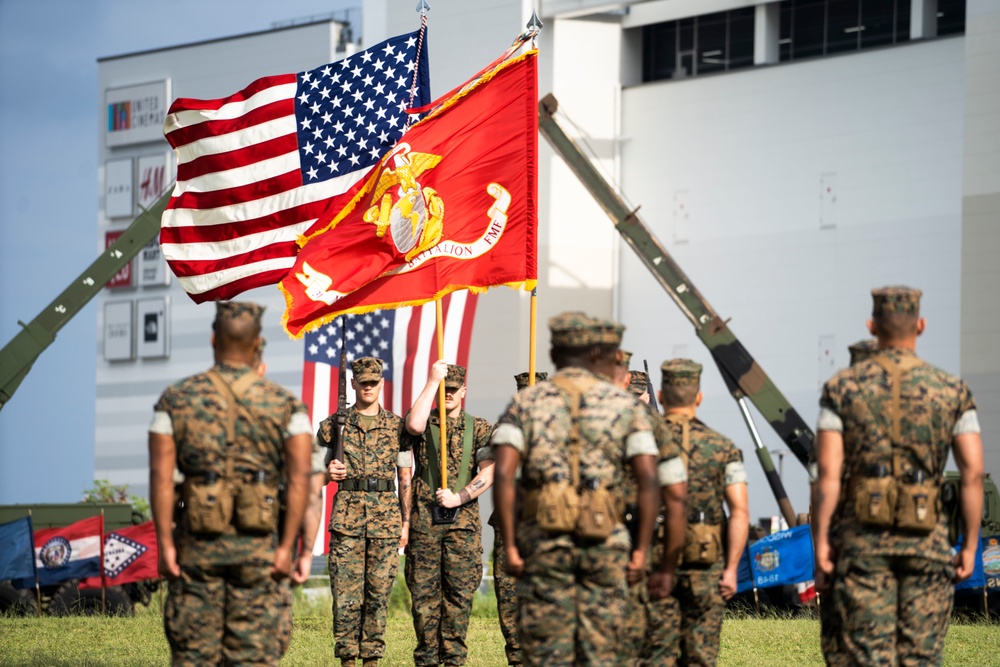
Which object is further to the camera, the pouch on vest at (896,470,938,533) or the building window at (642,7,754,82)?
the building window at (642,7,754,82)

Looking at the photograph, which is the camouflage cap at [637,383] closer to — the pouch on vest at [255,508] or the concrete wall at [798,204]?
the pouch on vest at [255,508]

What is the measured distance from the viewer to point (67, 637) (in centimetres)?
1471

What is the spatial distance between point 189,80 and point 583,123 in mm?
16518

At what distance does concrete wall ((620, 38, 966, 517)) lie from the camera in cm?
2872

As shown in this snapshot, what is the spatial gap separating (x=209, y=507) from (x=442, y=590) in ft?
15.1

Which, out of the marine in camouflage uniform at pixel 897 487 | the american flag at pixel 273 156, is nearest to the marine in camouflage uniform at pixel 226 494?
the marine in camouflage uniform at pixel 897 487

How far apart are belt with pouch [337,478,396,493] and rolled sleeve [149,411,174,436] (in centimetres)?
451

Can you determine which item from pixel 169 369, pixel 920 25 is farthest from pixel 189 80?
pixel 920 25

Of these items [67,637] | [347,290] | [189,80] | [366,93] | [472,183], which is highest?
[189,80]

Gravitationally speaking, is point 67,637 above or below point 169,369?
below

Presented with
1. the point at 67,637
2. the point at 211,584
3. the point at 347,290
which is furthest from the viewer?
the point at 67,637

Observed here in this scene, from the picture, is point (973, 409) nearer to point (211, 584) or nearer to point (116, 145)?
point (211, 584)

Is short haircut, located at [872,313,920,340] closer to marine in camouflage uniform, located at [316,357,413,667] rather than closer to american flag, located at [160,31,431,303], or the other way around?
marine in camouflage uniform, located at [316,357,413,667]

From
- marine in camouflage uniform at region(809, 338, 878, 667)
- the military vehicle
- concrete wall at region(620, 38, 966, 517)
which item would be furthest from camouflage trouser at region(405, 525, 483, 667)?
concrete wall at region(620, 38, 966, 517)
